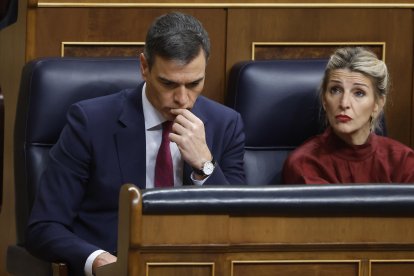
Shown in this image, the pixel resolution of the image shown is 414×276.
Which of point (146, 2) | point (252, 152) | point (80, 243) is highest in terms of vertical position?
point (146, 2)

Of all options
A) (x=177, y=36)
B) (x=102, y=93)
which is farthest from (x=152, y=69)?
(x=102, y=93)

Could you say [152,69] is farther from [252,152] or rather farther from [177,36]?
[252,152]

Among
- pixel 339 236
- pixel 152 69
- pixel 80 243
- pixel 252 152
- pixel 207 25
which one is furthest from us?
pixel 207 25

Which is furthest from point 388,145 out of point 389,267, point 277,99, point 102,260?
point 389,267

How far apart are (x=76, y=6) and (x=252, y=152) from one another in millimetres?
549

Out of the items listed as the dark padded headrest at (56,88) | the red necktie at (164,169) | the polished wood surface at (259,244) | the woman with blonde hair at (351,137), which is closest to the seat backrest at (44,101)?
the dark padded headrest at (56,88)

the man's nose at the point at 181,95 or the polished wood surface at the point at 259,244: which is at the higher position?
the man's nose at the point at 181,95

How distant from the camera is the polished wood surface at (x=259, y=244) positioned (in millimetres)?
1506

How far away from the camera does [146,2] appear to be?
265cm

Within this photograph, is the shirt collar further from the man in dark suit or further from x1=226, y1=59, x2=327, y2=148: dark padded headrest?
x1=226, y1=59, x2=327, y2=148: dark padded headrest

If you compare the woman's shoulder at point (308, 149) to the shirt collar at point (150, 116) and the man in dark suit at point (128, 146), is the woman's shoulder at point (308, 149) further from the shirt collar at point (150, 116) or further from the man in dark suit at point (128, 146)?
the shirt collar at point (150, 116)

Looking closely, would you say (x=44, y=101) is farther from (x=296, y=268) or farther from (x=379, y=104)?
(x=296, y=268)

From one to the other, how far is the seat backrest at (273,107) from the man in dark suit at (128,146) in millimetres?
220

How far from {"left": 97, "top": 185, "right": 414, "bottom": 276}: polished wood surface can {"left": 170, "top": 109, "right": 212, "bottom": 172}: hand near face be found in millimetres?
548
